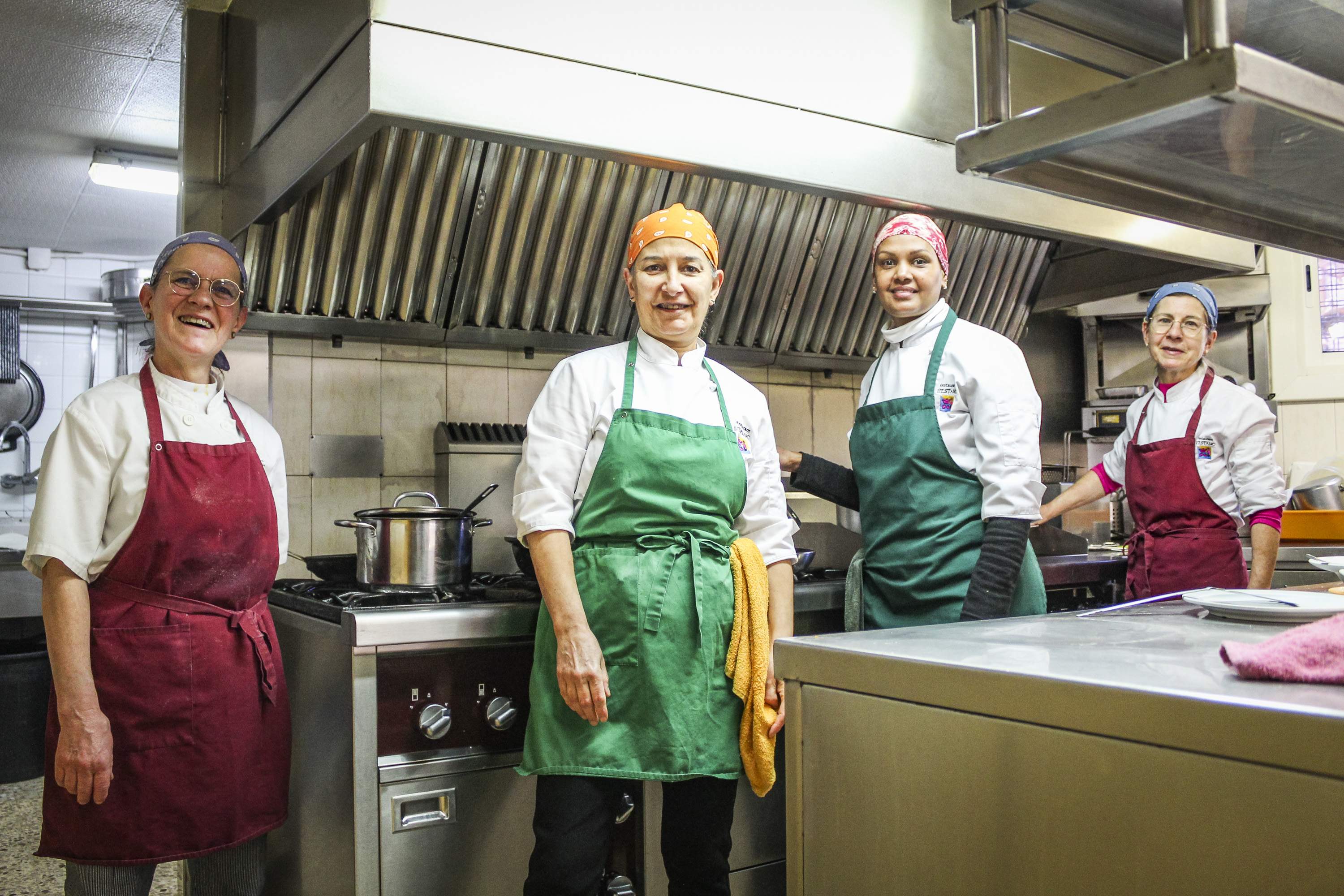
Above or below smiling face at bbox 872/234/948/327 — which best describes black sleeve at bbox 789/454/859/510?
below

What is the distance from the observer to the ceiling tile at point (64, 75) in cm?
342

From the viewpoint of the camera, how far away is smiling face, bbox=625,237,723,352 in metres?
1.93

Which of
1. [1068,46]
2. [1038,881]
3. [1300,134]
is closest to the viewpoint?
[1038,881]

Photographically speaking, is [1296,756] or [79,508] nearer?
[1296,756]

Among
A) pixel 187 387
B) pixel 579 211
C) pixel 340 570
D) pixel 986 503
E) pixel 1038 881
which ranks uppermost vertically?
pixel 579 211

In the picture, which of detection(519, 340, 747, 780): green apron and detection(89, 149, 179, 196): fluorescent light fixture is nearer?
detection(519, 340, 747, 780): green apron

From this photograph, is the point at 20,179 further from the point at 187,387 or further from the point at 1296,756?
the point at 1296,756

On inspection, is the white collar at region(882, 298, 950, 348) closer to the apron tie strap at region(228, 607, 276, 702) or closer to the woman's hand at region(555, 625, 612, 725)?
the woman's hand at region(555, 625, 612, 725)

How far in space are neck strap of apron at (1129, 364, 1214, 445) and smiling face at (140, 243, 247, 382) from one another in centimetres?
255

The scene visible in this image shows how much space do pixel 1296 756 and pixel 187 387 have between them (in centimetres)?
184

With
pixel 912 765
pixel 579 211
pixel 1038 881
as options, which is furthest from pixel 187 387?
pixel 1038 881

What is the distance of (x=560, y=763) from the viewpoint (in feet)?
5.74

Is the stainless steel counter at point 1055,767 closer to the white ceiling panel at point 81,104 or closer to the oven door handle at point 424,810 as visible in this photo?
the oven door handle at point 424,810

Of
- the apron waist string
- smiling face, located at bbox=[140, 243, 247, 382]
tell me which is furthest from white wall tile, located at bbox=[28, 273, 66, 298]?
the apron waist string
